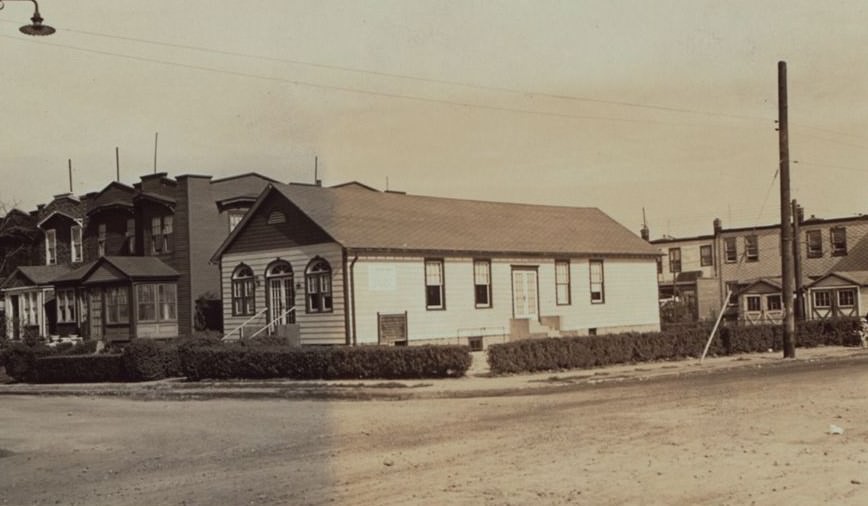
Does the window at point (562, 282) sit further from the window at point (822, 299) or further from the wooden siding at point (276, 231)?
the window at point (822, 299)

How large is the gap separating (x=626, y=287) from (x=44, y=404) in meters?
26.5

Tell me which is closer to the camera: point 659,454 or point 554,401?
point 659,454

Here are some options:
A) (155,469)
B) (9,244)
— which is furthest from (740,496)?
(9,244)

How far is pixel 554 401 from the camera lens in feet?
64.7

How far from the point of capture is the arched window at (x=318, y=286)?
3306cm

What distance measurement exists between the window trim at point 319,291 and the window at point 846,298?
36.1 meters

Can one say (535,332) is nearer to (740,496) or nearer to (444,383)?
(444,383)

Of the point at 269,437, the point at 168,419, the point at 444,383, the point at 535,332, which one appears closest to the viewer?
the point at 269,437

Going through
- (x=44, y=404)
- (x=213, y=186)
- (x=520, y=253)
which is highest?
(x=213, y=186)

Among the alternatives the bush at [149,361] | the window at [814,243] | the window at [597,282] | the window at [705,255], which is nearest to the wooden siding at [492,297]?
the window at [597,282]

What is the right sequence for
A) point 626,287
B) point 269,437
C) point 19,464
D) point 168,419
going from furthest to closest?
point 626,287, point 168,419, point 269,437, point 19,464

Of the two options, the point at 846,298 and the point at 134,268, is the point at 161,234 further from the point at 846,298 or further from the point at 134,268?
the point at 846,298

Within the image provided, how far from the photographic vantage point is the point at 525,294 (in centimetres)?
3844

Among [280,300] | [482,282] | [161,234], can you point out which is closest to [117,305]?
[161,234]
